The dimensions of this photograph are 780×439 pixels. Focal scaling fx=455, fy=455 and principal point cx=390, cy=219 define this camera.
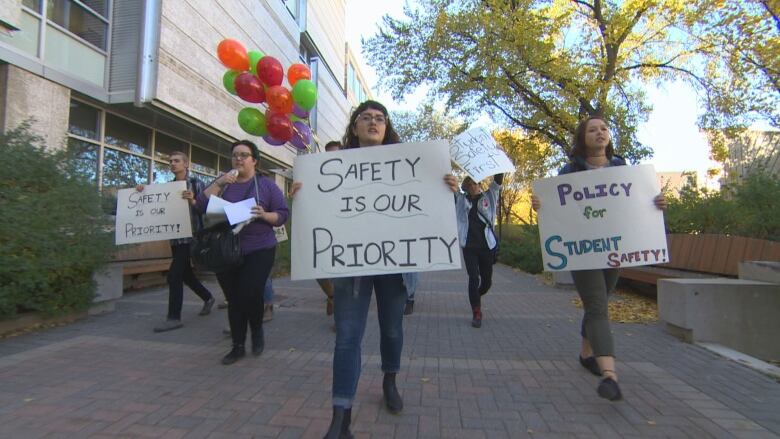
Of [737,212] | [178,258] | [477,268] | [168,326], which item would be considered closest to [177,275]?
[178,258]

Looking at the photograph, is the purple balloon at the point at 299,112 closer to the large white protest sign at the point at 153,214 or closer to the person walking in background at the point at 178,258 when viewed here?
the person walking in background at the point at 178,258

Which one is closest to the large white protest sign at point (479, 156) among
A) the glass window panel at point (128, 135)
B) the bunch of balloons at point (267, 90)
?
the bunch of balloons at point (267, 90)

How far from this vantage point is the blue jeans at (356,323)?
2453 mm

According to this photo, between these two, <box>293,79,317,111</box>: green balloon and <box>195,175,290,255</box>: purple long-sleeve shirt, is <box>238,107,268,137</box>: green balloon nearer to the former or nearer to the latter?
<box>293,79,317,111</box>: green balloon

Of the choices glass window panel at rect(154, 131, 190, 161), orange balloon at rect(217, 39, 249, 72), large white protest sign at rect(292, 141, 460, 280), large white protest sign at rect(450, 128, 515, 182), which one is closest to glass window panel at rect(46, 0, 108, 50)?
glass window panel at rect(154, 131, 190, 161)

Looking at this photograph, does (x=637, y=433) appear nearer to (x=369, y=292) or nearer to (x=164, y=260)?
(x=369, y=292)

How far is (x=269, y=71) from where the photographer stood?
5.91 meters

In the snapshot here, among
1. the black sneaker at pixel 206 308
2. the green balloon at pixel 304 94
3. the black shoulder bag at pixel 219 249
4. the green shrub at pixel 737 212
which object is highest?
the green balloon at pixel 304 94

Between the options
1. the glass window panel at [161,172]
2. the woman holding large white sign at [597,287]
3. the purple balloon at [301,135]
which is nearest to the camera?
the woman holding large white sign at [597,287]

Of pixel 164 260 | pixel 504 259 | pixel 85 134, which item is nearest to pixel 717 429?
pixel 164 260

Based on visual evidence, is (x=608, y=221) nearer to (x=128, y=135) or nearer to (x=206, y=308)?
(x=206, y=308)

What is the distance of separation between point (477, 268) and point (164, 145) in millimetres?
10094

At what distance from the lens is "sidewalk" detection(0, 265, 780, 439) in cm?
262

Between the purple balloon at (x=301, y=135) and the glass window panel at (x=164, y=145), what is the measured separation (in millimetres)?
6224
